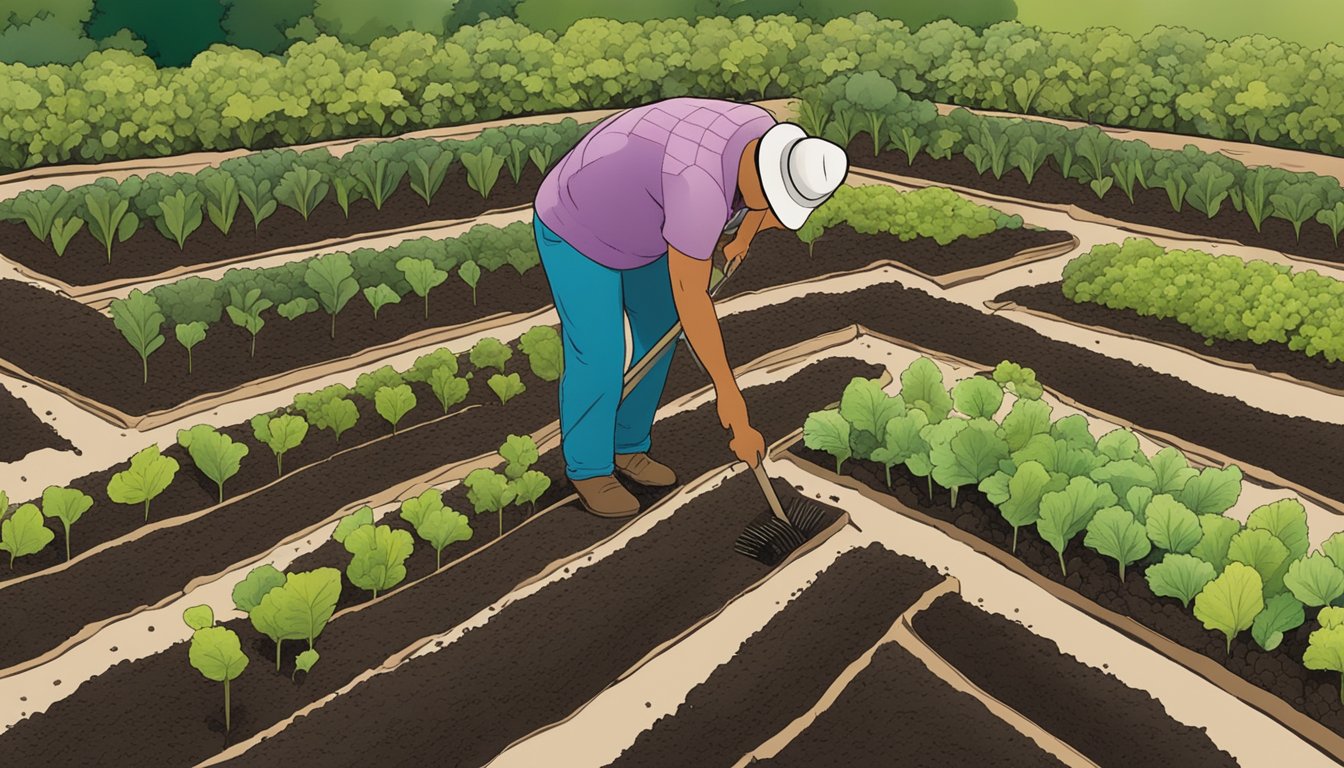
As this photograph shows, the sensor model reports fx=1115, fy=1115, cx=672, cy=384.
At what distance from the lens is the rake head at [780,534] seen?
3.31 meters

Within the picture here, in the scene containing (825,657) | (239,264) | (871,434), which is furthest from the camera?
(239,264)

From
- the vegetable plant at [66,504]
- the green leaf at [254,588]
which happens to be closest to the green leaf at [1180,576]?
the green leaf at [254,588]

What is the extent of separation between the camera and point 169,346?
15.0ft

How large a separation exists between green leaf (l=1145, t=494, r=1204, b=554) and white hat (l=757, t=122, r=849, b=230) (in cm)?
127

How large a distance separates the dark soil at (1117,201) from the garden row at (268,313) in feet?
4.56

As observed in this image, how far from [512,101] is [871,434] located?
473 cm

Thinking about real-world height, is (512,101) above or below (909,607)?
above

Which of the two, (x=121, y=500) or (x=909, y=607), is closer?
(x=909, y=607)

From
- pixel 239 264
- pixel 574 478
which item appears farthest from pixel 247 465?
pixel 239 264

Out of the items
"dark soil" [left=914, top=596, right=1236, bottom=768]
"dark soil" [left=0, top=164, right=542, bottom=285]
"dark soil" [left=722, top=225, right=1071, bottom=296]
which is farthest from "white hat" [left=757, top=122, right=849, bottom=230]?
"dark soil" [left=0, top=164, right=542, bottom=285]

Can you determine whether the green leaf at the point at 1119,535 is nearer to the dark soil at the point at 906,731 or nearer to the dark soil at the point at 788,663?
the dark soil at the point at 788,663

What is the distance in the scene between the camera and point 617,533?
11.4 feet

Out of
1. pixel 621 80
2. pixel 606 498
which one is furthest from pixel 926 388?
pixel 621 80

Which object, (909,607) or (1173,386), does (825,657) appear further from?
(1173,386)
